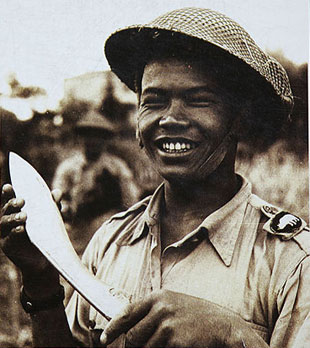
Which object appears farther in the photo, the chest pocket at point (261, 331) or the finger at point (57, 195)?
the finger at point (57, 195)

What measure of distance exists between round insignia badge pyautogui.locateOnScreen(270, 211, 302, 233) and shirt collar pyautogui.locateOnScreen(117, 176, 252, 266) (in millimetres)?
162

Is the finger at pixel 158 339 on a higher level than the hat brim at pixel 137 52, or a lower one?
lower

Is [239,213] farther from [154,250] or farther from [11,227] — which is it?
[11,227]

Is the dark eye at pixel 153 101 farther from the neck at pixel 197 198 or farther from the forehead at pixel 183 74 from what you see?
the neck at pixel 197 198

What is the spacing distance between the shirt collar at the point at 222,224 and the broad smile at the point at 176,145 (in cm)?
29

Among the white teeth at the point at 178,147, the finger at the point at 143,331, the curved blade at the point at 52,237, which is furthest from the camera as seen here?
the white teeth at the point at 178,147

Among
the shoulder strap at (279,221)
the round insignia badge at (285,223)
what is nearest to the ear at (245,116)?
the shoulder strap at (279,221)

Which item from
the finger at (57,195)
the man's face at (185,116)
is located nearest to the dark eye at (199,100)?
the man's face at (185,116)

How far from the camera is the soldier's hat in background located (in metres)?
3.78

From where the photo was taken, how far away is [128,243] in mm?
3648

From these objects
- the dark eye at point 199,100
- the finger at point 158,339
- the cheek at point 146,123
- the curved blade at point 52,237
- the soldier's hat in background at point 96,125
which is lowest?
the finger at point 158,339

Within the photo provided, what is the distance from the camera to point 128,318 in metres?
3.30

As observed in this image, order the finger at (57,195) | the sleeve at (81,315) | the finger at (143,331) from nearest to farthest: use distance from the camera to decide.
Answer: the finger at (143,331)
the sleeve at (81,315)
the finger at (57,195)

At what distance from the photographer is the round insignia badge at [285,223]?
349 centimetres
